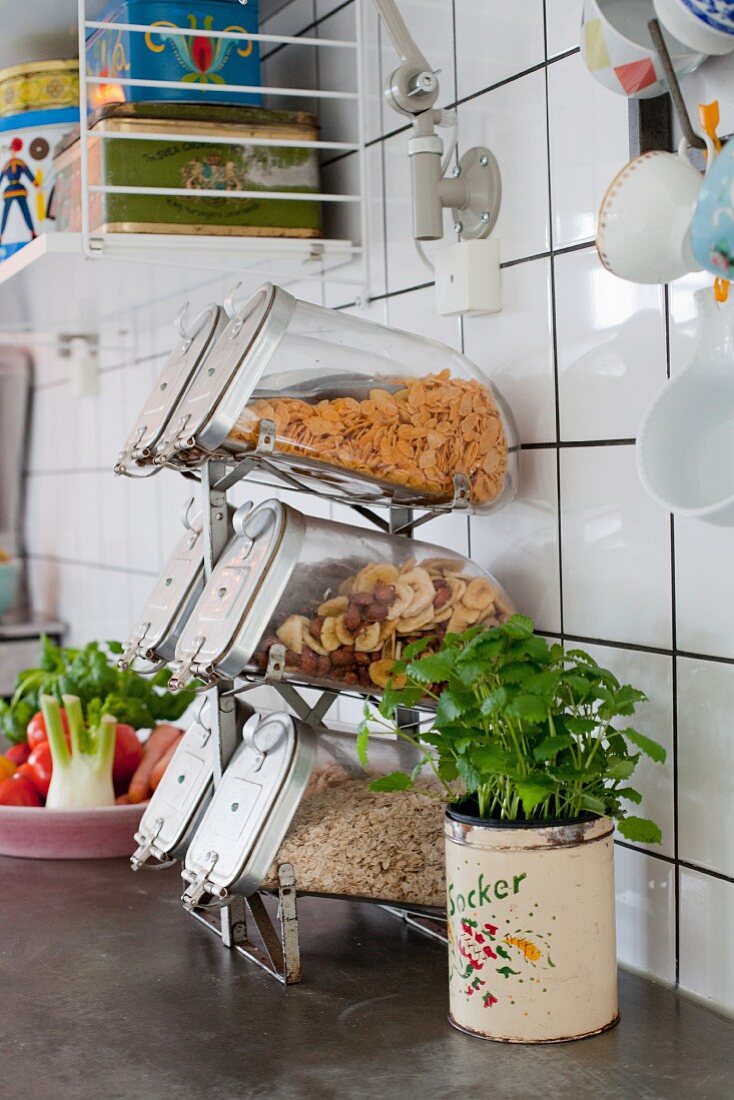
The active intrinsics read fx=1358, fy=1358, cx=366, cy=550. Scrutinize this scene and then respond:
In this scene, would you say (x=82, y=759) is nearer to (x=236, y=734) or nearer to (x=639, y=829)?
(x=236, y=734)

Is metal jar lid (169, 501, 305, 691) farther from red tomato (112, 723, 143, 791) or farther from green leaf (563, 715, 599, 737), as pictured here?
red tomato (112, 723, 143, 791)

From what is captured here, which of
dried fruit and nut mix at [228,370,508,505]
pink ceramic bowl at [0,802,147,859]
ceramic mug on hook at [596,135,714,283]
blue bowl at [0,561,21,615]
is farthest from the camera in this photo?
blue bowl at [0,561,21,615]

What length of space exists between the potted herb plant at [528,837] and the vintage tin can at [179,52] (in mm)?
758

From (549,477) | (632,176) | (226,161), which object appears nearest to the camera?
(632,176)

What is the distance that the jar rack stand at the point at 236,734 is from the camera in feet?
3.63

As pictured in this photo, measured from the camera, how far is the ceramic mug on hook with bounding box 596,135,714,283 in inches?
35.0

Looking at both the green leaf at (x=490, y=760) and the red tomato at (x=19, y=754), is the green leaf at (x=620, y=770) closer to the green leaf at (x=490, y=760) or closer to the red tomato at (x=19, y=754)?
the green leaf at (x=490, y=760)

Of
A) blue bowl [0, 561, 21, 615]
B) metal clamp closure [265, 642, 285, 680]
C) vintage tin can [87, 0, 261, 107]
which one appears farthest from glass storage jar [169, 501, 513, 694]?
Result: blue bowl [0, 561, 21, 615]

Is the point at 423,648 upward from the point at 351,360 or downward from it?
downward

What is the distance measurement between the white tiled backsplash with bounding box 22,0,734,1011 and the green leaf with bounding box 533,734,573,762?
0.15 metres

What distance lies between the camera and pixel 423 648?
3.46 ft

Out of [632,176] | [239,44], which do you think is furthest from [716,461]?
[239,44]

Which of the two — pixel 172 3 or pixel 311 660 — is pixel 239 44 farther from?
pixel 311 660

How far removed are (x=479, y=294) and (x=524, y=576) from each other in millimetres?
264
